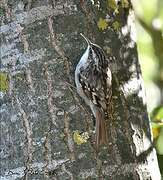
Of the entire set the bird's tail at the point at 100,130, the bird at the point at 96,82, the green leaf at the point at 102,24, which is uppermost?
the green leaf at the point at 102,24

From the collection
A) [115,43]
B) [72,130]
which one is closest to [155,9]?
[115,43]

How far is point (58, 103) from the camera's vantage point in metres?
1.48

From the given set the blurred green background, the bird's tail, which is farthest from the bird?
the blurred green background

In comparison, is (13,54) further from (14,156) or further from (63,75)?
(14,156)

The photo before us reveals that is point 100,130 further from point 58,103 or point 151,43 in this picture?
point 151,43

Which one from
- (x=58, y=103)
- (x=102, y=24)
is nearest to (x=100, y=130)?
(x=58, y=103)

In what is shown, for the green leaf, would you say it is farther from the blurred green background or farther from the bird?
the blurred green background

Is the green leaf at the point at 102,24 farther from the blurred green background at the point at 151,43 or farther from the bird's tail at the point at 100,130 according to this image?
the blurred green background at the point at 151,43

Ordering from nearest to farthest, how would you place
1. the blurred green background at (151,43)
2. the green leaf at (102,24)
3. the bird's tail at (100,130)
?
the bird's tail at (100,130) → the green leaf at (102,24) → the blurred green background at (151,43)

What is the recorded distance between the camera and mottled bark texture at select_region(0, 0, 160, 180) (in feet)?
4.80

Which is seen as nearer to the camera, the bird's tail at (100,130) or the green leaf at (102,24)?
the bird's tail at (100,130)

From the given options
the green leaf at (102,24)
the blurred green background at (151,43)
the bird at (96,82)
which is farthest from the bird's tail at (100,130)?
the blurred green background at (151,43)

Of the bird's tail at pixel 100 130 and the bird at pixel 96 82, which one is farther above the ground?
the bird at pixel 96 82

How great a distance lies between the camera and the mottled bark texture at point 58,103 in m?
1.46
